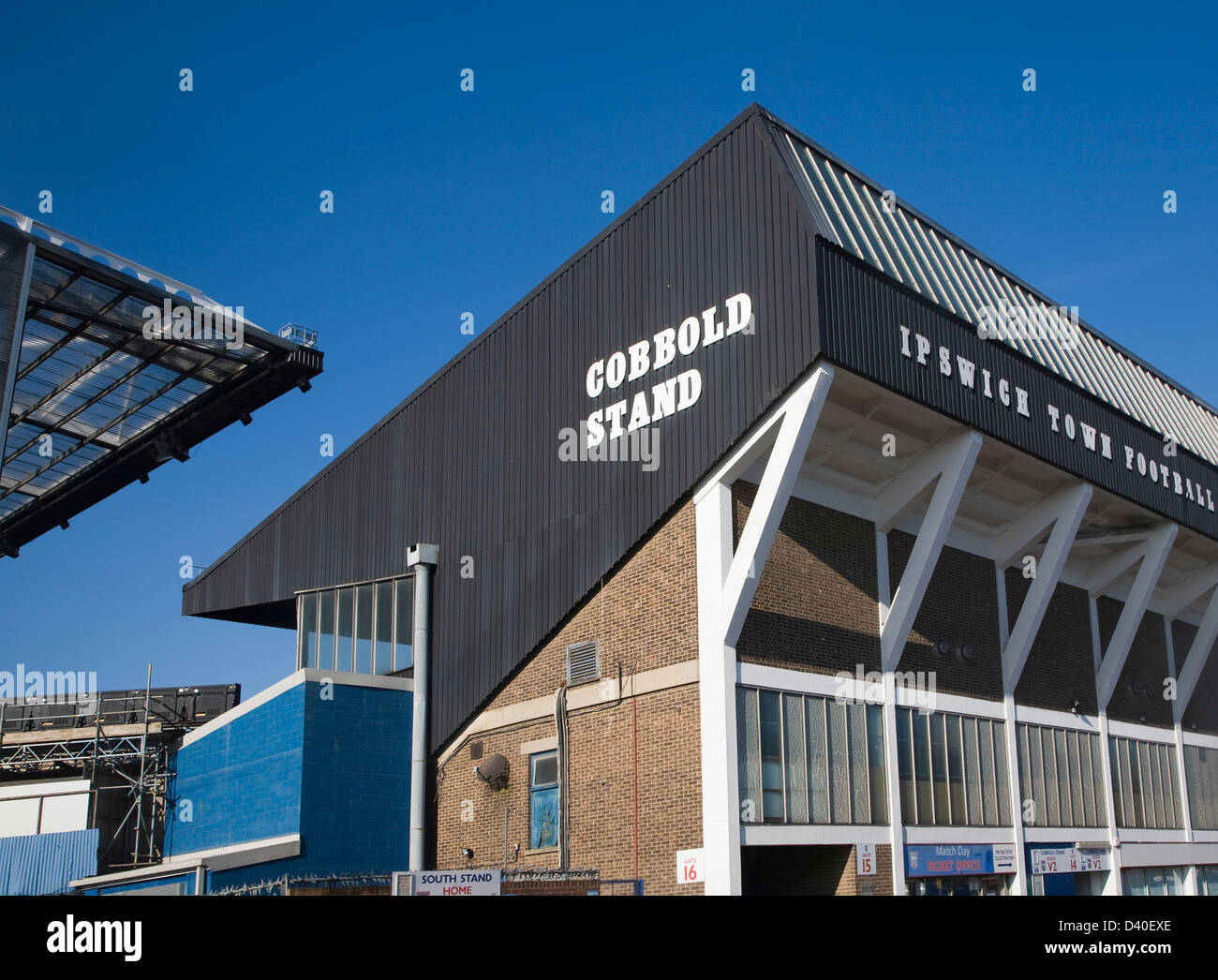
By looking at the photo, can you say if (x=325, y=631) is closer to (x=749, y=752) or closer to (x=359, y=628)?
(x=359, y=628)

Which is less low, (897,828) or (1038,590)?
(1038,590)

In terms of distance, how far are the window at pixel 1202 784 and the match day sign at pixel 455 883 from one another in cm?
2670

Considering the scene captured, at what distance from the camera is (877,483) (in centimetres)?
2730

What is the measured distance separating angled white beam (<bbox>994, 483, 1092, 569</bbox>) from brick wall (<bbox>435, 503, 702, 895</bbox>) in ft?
37.2

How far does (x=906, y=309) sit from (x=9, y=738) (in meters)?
Result: 33.8

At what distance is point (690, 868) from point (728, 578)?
5560mm

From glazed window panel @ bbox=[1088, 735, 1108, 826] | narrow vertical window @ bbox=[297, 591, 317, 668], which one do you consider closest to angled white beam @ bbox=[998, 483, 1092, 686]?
glazed window panel @ bbox=[1088, 735, 1108, 826]

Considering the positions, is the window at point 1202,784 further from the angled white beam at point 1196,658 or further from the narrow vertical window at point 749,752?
the narrow vertical window at point 749,752

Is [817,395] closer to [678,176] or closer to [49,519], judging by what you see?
[678,176]

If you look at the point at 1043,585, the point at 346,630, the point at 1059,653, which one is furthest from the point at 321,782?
the point at 1059,653

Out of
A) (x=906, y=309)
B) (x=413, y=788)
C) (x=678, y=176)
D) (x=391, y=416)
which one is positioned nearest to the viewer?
(x=906, y=309)

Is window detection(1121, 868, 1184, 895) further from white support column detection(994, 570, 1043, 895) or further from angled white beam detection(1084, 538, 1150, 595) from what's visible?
angled white beam detection(1084, 538, 1150, 595)
